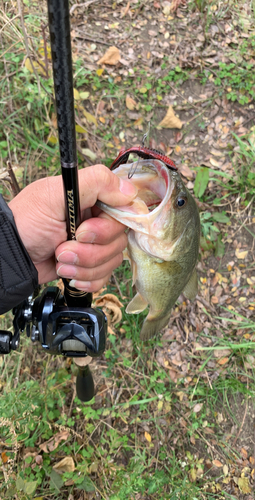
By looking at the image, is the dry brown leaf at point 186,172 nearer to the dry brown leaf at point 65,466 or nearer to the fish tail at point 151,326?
the fish tail at point 151,326

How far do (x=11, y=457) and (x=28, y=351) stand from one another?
2.61 feet

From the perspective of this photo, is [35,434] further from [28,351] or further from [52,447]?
[28,351]

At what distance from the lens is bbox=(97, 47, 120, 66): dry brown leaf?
12.0ft

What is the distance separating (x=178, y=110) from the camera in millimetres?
3762

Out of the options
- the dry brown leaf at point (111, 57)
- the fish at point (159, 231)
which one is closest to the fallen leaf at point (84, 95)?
the dry brown leaf at point (111, 57)

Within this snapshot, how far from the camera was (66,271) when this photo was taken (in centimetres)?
153

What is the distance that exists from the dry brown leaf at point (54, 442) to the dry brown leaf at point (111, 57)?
3.74m

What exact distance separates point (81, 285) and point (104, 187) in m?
0.50

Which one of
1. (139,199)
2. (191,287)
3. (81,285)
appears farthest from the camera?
(191,287)

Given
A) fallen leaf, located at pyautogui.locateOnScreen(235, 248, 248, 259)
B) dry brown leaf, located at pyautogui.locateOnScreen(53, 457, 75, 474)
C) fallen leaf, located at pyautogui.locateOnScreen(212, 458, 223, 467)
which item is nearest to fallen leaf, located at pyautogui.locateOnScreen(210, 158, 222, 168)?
fallen leaf, located at pyautogui.locateOnScreen(235, 248, 248, 259)

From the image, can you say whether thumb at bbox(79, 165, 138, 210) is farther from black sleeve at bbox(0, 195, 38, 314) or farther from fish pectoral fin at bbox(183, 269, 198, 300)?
fish pectoral fin at bbox(183, 269, 198, 300)

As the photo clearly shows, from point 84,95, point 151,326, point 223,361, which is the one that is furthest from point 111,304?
point 84,95

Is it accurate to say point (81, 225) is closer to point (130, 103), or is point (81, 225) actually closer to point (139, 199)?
point (139, 199)

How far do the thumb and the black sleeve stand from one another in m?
0.32
